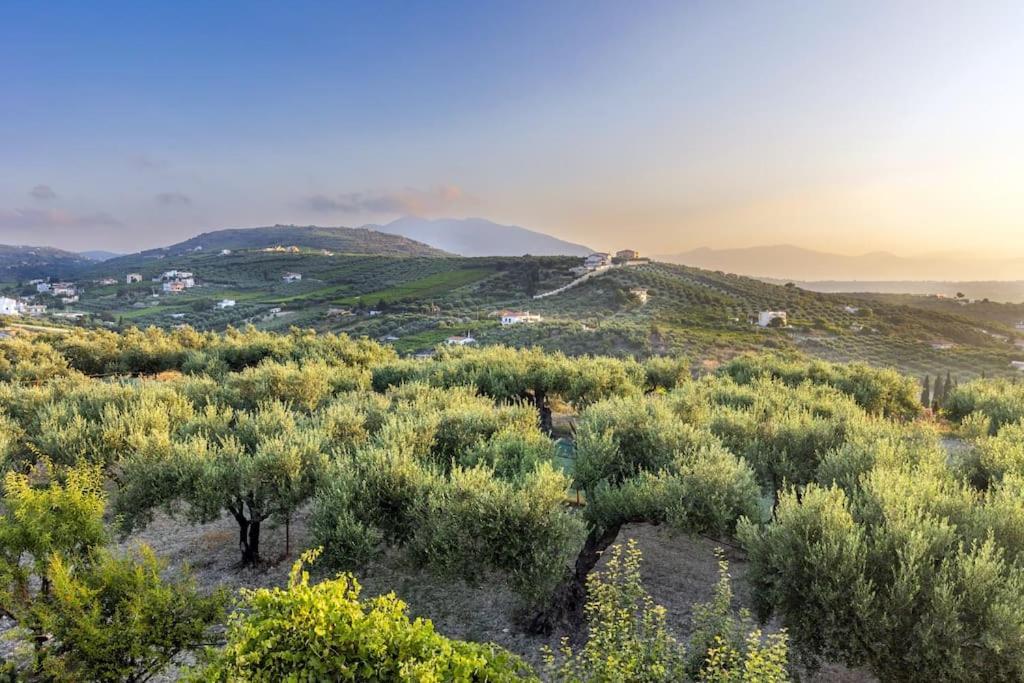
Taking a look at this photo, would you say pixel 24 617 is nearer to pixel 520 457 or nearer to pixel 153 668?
pixel 153 668

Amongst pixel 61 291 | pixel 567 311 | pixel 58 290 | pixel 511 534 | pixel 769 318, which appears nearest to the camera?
pixel 511 534

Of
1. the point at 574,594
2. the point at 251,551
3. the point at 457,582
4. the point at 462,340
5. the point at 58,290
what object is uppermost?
the point at 58,290

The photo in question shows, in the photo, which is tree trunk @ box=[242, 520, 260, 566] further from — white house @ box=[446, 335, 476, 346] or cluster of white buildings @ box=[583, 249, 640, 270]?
cluster of white buildings @ box=[583, 249, 640, 270]

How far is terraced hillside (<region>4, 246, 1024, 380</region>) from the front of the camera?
2106 inches

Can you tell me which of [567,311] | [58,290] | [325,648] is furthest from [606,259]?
[58,290]

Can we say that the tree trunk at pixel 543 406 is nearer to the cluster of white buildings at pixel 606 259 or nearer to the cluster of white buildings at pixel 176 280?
the cluster of white buildings at pixel 606 259

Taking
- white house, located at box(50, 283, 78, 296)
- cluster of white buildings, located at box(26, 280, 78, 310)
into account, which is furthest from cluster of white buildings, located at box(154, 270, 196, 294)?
white house, located at box(50, 283, 78, 296)

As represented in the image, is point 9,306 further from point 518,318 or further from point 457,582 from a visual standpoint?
point 457,582

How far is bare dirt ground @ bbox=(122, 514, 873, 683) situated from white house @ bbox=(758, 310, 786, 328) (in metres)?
60.2

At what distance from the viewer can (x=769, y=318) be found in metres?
66.8

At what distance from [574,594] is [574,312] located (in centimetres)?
6561

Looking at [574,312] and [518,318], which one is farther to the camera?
[574,312]

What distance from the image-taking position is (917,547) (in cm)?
627

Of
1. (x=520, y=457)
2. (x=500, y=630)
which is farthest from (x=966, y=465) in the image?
(x=500, y=630)
